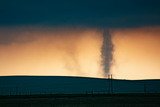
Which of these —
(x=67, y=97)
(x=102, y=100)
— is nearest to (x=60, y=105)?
(x=67, y=97)

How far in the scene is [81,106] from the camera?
105 m

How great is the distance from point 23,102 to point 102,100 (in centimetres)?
1667

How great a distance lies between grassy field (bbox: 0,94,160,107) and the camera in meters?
102

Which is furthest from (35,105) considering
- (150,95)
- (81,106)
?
(150,95)

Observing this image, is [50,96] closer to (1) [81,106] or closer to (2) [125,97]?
(1) [81,106]

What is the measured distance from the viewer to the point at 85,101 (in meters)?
105

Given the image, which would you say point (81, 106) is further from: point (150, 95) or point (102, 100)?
point (150, 95)

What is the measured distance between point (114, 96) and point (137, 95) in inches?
199

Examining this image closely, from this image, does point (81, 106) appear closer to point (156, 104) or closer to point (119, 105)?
point (119, 105)

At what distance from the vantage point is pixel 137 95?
104438mm

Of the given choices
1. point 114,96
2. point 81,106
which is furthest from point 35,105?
point 114,96

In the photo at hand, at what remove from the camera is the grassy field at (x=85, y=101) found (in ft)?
336

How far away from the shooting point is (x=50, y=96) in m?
106

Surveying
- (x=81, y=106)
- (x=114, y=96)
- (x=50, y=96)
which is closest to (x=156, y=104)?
(x=114, y=96)
